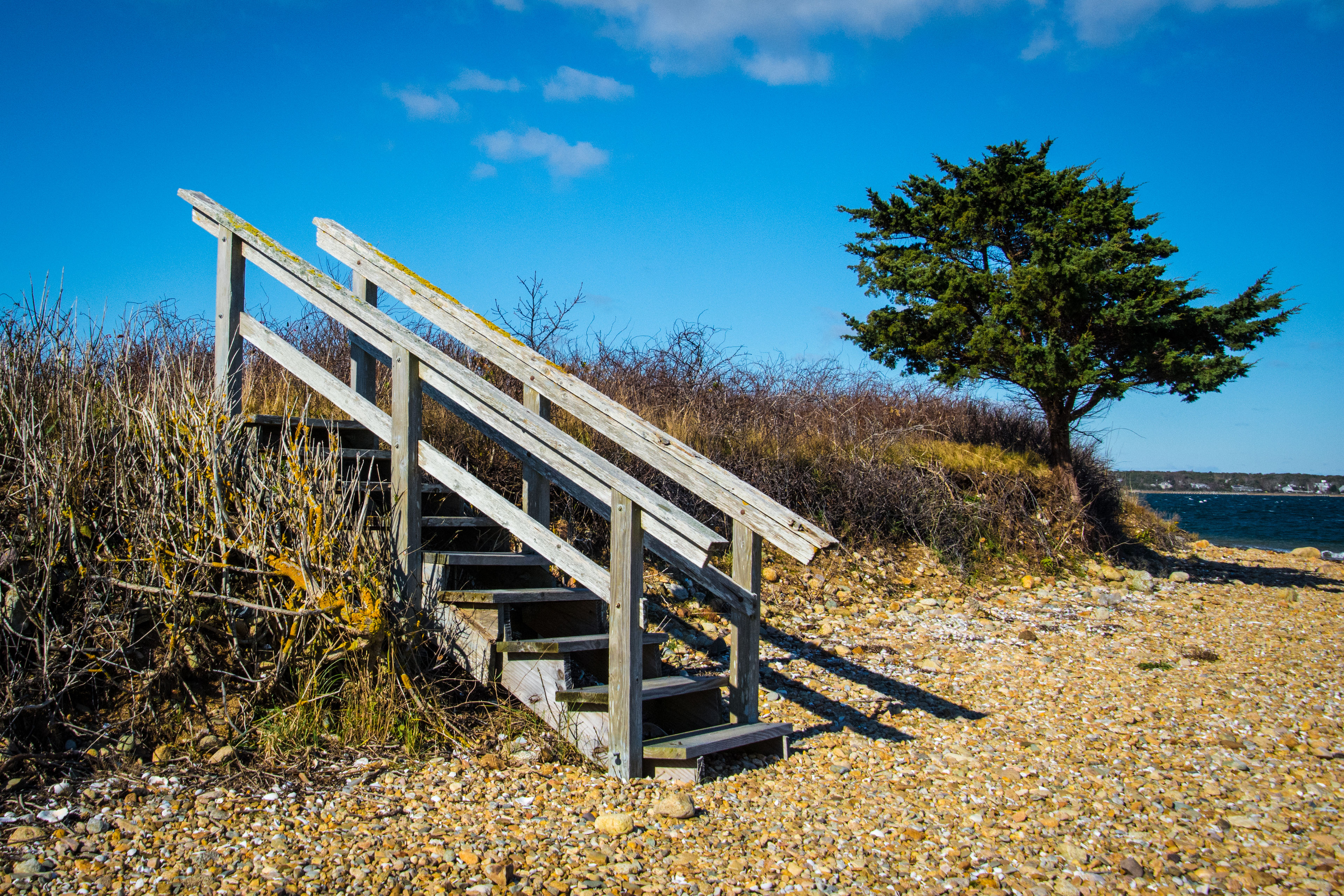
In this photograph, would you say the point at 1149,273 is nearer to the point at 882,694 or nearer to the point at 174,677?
the point at 882,694

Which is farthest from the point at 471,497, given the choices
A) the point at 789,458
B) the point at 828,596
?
the point at 789,458

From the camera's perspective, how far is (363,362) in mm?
5344

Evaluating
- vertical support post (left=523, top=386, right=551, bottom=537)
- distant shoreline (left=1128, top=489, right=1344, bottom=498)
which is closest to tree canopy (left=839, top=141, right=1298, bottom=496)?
vertical support post (left=523, top=386, right=551, bottom=537)

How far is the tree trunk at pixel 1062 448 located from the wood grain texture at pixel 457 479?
910cm

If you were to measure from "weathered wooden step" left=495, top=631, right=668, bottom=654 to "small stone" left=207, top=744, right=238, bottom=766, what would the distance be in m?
1.16

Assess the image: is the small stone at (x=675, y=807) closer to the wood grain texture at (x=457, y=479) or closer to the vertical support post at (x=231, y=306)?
the wood grain texture at (x=457, y=479)

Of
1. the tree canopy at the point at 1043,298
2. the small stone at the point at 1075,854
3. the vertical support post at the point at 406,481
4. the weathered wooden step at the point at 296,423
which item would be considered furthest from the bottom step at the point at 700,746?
the tree canopy at the point at 1043,298

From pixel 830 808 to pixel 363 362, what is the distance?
3.82 meters

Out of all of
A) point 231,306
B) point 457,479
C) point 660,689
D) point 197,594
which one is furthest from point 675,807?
point 231,306

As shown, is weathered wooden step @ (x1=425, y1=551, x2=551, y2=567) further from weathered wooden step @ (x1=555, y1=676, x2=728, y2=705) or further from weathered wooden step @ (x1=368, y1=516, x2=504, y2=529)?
weathered wooden step @ (x1=555, y1=676, x2=728, y2=705)

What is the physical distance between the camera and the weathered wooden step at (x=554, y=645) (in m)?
3.96

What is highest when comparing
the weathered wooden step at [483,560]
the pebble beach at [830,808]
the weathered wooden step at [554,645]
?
the weathered wooden step at [483,560]

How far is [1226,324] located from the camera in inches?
404

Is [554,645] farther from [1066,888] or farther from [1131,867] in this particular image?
[1131,867]
